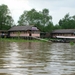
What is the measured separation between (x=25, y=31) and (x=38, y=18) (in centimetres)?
844

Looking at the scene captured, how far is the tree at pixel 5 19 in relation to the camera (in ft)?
227

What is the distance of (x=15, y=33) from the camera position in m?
67.4

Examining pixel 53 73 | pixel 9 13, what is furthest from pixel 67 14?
pixel 53 73

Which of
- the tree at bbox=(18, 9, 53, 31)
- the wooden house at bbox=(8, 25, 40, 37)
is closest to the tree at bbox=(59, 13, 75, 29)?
the tree at bbox=(18, 9, 53, 31)

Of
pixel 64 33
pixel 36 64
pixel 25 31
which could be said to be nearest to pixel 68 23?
pixel 64 33

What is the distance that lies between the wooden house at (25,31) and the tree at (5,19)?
149 inches

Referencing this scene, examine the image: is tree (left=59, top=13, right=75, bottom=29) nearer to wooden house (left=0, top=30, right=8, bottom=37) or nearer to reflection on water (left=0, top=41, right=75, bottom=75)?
wooden house (left=0, top=30, right=8, bottom=37)

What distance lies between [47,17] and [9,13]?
10.5 meters

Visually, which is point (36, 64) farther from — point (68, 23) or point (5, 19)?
point (68, 23)

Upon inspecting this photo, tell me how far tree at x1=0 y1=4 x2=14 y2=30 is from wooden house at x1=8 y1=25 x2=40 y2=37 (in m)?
3.79

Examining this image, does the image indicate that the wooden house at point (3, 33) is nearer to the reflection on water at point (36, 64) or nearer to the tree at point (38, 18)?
the tree at point (38, 18)

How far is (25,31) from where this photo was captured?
64.8 m

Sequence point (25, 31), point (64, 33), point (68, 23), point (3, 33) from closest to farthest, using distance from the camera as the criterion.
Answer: point (25, 31) < point (3, 33) < point (64, 33) < point (68, 23)

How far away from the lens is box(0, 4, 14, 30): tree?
2729 inches
